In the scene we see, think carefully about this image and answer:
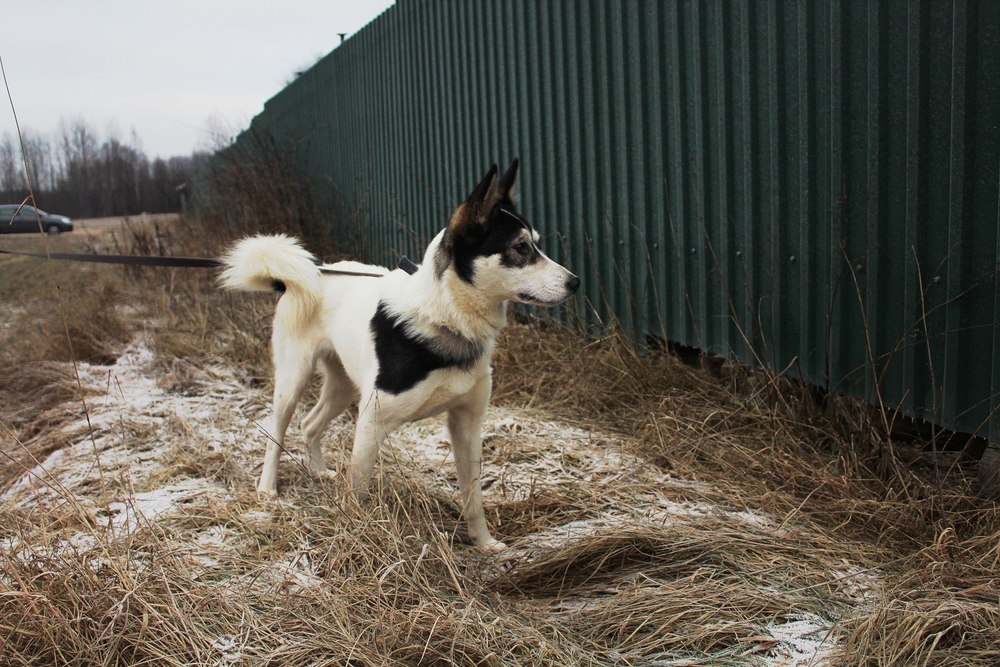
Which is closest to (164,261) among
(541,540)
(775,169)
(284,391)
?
(284,391)

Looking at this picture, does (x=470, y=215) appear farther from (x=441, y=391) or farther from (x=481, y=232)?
(x=441, y=391)

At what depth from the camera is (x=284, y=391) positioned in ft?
13.1

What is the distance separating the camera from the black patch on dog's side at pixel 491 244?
3.20m

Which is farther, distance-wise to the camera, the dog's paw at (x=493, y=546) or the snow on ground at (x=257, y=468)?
the dog's paw at (x=493, y=546)

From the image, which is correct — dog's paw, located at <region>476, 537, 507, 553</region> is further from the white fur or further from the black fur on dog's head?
the black fur on dog's head

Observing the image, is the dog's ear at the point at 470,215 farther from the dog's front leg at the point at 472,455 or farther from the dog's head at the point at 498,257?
the dog's front leg at the point at 472,455

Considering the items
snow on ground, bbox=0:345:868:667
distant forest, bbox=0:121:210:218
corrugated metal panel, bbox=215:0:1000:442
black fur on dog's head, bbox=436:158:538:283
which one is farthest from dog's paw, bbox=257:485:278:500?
distant forest, bbox=0:121:210:218

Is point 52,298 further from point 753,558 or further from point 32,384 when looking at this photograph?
point 753,558

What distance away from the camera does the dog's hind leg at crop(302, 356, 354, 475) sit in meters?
4.14

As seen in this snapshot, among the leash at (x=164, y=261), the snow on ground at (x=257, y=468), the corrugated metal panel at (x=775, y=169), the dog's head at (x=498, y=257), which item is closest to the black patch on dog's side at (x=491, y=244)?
the dog's head at (x=498, y=257)

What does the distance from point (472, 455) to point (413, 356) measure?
0.50 metres

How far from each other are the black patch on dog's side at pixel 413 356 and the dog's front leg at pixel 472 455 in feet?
0.50

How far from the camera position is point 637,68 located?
5309 millimetres

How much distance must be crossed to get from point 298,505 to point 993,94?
3.11 m
